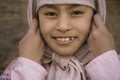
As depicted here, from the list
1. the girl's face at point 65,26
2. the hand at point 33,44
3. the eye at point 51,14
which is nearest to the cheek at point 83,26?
the girl's face at point 65,26

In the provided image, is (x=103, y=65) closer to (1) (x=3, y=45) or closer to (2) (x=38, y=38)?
(2) (x=38, y=38)

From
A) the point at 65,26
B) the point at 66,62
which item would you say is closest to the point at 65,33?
the point at 65,26

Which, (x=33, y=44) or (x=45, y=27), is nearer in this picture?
(x=45, y=27)

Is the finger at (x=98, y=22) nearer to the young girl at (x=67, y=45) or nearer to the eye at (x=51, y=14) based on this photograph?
the young girl at (x=67, y=45)

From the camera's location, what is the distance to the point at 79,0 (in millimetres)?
1726

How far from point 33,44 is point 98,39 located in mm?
312

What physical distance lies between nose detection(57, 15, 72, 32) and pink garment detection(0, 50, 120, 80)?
0.21 m

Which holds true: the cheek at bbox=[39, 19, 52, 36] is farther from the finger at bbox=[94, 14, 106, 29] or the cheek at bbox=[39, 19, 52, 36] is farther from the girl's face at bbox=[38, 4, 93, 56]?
the finger at bbox=[94, 14, 106, 29]

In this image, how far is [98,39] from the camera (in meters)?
1.79

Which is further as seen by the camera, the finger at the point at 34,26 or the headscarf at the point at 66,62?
the finger at the point at 34,26

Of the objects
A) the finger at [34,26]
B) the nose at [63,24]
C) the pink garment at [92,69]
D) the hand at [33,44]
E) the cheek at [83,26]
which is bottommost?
the pink garment at [92,69]

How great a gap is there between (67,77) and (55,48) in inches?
5.5

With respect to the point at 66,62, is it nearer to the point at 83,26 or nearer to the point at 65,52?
the point at 65,52

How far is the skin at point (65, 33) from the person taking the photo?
170cm
